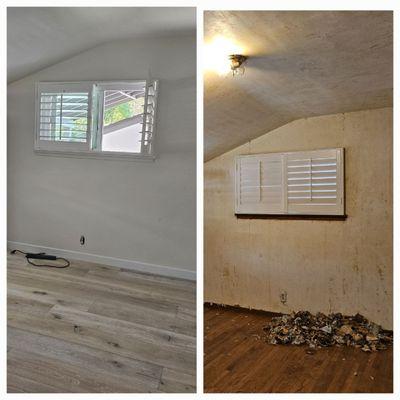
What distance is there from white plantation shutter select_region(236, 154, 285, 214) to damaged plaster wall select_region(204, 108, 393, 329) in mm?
105

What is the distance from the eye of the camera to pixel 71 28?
209 cm

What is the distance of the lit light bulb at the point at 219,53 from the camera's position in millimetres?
1452

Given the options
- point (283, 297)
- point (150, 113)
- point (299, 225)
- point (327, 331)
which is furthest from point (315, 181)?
point (150, 113)

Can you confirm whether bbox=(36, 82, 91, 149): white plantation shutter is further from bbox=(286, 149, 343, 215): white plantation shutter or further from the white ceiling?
bbox=(286, 149, 343, 215): white plantation shutter

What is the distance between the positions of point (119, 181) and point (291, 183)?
1530 millimetres

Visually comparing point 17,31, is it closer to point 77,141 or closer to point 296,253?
point 77,141

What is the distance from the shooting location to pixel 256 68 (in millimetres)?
1767

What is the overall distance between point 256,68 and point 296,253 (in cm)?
198

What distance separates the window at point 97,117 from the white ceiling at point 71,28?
22cm

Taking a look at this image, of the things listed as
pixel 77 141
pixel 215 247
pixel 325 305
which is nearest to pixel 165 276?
pixel 215 247

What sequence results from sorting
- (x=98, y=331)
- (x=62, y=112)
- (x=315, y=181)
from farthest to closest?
(x=315, y=181), (x=62, y=112), (x=98, y=331)

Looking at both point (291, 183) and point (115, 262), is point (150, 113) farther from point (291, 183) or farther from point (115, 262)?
point (291, 183)

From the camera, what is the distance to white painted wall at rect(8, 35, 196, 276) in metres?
2.45

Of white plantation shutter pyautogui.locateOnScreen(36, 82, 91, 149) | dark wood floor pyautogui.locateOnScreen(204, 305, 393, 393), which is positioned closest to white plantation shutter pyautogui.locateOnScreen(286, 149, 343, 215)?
dark wood floor pyautogui.locateOnScreen(204, 305, 393, 393)
